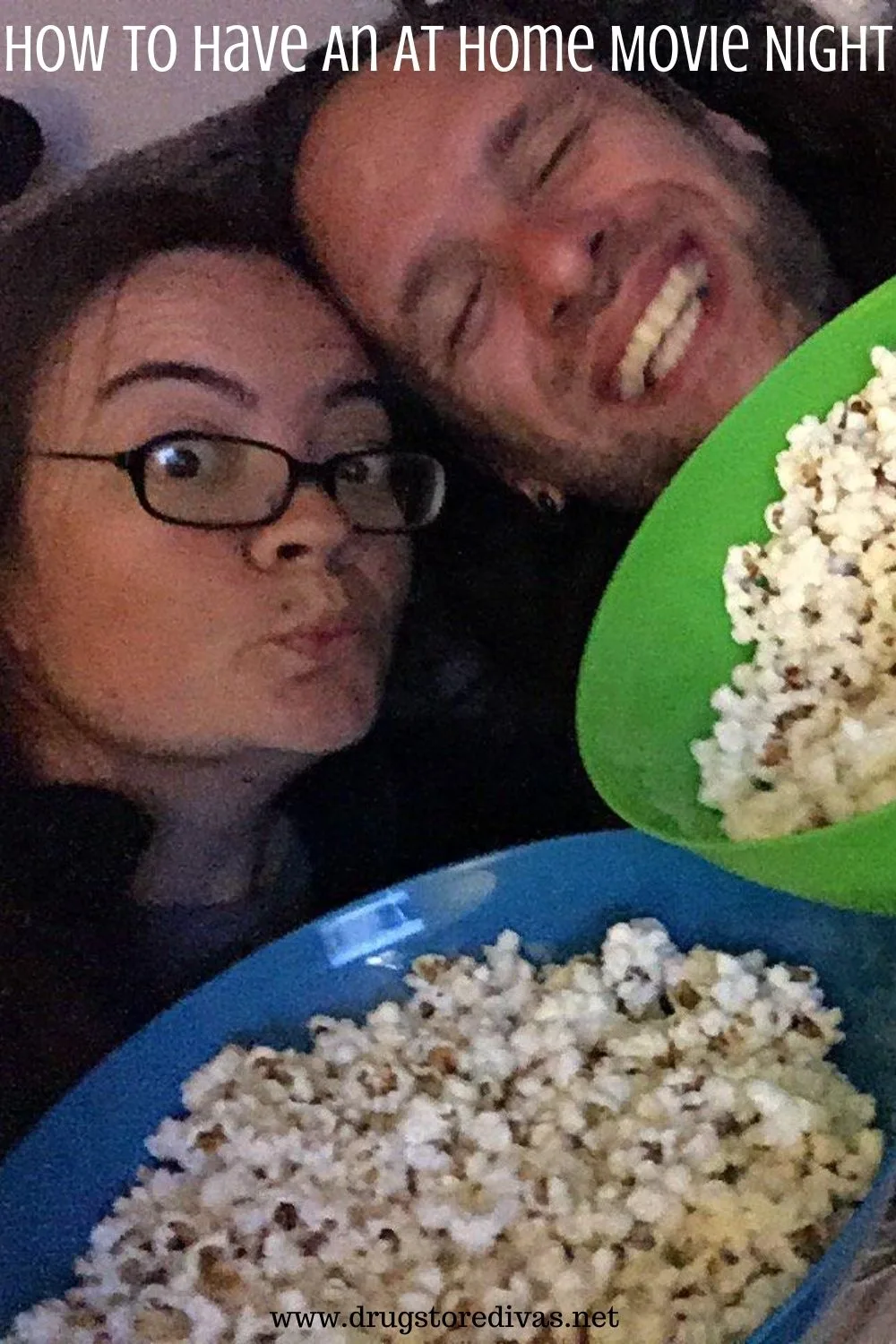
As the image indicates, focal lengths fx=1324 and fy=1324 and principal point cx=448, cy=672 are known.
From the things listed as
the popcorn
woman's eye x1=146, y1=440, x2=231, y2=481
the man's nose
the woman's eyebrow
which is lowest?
the popcorn

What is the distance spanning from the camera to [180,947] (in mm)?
844

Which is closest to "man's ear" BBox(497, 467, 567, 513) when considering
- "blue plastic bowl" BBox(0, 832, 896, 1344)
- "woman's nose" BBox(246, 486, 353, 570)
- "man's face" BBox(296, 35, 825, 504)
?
"man's face" BBox(296, 35, 825, 504)

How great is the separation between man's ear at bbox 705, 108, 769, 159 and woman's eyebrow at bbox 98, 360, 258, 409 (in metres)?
0.33

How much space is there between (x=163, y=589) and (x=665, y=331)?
13.8 inches

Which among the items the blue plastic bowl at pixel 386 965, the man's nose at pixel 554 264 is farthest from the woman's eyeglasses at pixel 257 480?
the blue plastic bowl at pixel 386 965

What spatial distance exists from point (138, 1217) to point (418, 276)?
58 cm

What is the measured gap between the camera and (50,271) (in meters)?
0.76

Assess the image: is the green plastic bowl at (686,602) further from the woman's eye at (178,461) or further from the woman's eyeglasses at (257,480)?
the woman's eye at (178,461)

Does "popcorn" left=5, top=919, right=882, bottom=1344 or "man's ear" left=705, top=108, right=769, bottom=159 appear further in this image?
"man's ear" left=705, top=108, right=769, bottom=159

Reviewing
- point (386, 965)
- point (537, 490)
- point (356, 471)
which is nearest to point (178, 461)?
point (356, 471)

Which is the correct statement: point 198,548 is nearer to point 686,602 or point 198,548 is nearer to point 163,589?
point 163,589

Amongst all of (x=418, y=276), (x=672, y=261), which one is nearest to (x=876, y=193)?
(x=672, y=261)

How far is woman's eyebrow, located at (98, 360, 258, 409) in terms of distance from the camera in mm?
760

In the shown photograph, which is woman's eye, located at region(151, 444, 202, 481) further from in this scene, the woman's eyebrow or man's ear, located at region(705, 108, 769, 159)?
man's ear, located at region(705, 108, 769, 159)
